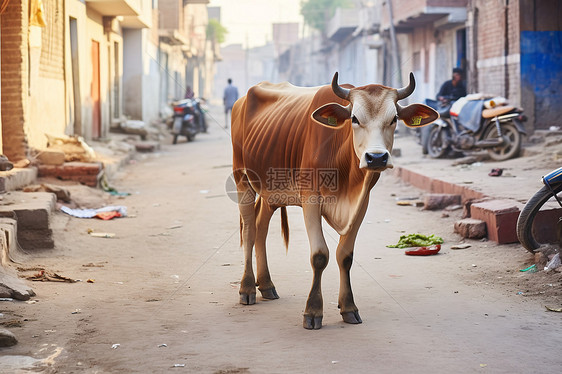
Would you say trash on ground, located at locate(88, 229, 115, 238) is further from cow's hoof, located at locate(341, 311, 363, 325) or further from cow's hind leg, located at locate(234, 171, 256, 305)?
cow's hoof, located at locate(341, 311, 363, 325)

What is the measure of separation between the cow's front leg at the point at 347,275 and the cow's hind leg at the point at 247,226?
2.79ft

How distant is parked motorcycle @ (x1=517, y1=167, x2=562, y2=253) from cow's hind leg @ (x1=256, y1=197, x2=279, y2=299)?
208 cm

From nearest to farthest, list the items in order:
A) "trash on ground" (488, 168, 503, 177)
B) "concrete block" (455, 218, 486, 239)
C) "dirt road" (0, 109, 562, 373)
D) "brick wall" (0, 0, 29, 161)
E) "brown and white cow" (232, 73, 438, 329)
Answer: "dirt road" (0, 109, 562, 373) → "brown and white cow" (232, 73, 438, 329) → "concrete block" (455, 218, 486, 239) → "brick wall" (0, 0, 29, 161) → "trash on ground" (488, 168, 503, 177)

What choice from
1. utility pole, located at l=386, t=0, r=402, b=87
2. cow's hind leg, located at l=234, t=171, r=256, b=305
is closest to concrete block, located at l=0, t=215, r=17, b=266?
cow's hind leg, located at l=234, t=171, r=256, b=305

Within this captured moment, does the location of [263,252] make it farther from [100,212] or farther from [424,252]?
[100,212]

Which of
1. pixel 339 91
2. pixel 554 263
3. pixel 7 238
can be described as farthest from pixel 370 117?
pixel 7 238

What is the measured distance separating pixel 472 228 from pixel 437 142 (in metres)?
7.46

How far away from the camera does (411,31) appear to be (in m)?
26.1

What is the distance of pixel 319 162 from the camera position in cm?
484

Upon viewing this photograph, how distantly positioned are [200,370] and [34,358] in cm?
94

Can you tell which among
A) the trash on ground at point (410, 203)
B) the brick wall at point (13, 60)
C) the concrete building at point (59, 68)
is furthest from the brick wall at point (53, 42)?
the trash on ground at point (410, 203)

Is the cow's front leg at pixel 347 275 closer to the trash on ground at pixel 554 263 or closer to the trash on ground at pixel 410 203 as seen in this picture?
the trash on ground at pixel 554 263

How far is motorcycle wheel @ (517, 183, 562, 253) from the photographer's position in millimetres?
5846

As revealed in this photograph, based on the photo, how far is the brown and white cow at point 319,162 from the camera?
179 inches
